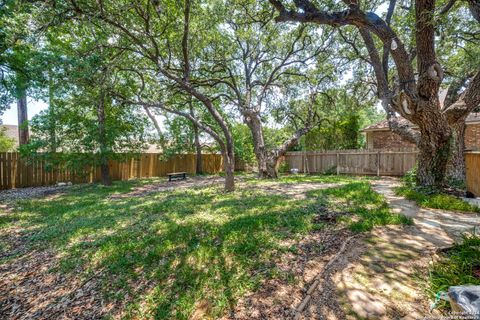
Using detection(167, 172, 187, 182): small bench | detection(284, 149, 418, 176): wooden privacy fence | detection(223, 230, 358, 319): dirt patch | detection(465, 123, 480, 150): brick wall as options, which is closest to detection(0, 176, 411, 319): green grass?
detection(223, 230, 358, 319): dirt patch

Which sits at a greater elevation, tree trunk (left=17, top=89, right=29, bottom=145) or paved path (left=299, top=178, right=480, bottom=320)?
tree trunk (left=17, top=89, right=29, bottom=145)

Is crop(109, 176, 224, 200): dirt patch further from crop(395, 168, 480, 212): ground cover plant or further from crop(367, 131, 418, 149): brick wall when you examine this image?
crop(367, 131, 418, 149): brick wall

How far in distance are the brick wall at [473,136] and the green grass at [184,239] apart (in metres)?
8.53

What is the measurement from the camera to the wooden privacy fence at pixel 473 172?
581cm

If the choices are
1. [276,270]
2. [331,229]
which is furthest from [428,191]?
[276,270]

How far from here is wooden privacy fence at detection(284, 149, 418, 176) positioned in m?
10.8

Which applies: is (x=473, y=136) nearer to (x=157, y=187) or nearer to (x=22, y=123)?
(x=157, y=187)

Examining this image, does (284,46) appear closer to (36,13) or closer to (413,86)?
(413,86)

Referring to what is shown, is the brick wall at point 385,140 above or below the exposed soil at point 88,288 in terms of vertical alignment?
above

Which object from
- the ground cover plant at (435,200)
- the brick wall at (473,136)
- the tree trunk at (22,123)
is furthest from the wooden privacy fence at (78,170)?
the brick wall at (473,136)

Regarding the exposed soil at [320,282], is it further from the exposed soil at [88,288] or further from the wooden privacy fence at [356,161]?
the wooden privacy fence at [356,161]

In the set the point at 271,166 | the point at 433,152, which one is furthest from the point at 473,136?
the point at 271,166

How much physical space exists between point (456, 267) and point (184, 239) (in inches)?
125

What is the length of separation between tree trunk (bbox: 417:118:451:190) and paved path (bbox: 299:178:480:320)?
8.07 feet
